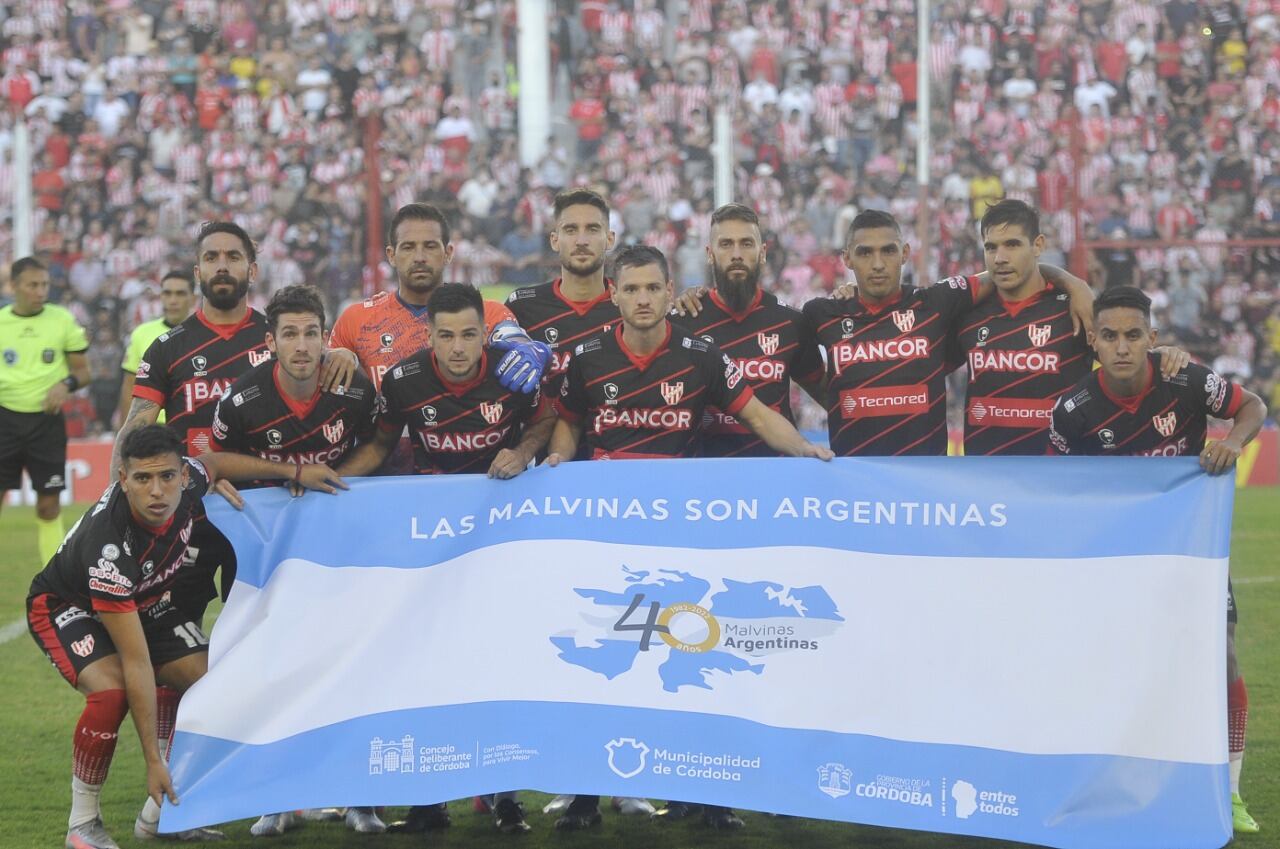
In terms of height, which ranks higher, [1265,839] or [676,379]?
[676,379]

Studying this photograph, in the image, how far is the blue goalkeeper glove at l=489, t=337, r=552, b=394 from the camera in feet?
18.6

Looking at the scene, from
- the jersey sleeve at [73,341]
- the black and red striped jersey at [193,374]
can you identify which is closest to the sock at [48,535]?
the jersey sleeve at [73,341]

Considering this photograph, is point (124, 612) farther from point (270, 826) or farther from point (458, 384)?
point (458, 384)

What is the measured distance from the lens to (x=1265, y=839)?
5461 millimetres

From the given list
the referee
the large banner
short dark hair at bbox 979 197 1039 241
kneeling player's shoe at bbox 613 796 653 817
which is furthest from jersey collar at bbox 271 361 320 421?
the referee

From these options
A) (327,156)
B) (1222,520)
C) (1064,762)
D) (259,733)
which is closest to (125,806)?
(259,733)

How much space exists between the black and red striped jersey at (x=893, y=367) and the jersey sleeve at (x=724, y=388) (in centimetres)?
64

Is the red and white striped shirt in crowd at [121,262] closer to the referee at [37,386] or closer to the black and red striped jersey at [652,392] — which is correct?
the referee at [37,386]

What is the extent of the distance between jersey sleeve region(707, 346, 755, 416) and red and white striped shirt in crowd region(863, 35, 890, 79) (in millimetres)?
17771

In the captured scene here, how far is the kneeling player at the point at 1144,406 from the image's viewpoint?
5.53 metres

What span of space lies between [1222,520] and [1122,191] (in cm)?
1555

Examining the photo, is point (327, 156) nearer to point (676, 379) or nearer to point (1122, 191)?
point (1122, 191)

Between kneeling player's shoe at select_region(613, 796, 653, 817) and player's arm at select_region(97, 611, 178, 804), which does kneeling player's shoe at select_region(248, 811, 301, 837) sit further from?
kneeling player's shoe at select_region(613, 796, 653, 817)

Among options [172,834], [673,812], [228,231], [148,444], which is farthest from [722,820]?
[228,231]
